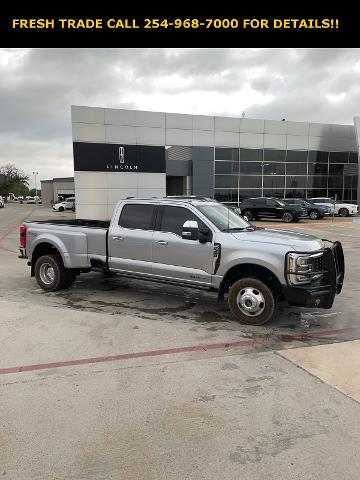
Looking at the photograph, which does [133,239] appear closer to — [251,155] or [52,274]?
[52,274]

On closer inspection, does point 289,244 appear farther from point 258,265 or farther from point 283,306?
point 283,306

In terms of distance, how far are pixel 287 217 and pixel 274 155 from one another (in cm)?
809

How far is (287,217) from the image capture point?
1057 inches

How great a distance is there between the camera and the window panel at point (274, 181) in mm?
33188

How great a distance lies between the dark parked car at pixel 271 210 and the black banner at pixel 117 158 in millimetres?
7022

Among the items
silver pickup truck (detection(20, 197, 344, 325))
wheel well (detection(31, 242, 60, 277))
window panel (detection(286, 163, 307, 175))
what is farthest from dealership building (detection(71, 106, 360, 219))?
silver pickup truck (detection(20, 197, 344, 325))

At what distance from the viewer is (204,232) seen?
242 inches

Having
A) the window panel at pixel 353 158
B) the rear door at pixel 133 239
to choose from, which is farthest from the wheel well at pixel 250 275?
the window panel at pixel 353 158

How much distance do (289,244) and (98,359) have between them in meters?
2.99

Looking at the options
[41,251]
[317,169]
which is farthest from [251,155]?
[41,251]

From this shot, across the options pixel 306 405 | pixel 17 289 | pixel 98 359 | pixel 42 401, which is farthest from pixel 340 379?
pixel 17 289

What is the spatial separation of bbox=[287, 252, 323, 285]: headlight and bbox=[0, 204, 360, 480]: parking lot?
761 millimetres

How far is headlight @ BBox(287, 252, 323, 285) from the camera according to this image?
551 cm

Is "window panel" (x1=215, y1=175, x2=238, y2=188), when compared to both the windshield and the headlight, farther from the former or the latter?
the headlight
